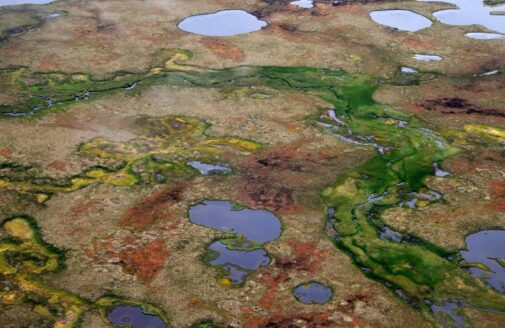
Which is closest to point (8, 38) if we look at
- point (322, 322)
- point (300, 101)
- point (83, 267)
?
point (300, 101)

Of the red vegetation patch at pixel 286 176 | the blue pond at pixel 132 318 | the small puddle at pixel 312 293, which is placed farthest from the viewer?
the red vegetation patch at pixel 286 176

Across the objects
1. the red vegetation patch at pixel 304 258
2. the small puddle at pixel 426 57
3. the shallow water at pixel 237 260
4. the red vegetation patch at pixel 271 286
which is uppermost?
the small puddle at pixel 426 57

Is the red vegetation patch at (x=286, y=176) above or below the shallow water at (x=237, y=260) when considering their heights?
above

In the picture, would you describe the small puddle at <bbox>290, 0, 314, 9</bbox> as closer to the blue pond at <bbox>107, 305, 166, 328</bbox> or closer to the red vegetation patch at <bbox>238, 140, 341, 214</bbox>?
the red vegetation patch at <bbox>238, 140, 341, 214</bbox>

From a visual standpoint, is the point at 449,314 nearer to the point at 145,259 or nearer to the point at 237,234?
the point at 237,234

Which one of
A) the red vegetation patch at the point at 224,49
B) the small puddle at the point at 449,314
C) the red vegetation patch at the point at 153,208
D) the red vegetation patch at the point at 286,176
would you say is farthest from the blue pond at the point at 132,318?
the red vegetation patch at the point at 224,49

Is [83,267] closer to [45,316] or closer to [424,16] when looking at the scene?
[45,316]

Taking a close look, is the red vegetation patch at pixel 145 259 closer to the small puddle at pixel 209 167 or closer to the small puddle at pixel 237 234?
the small puddle at pixel 237 234
